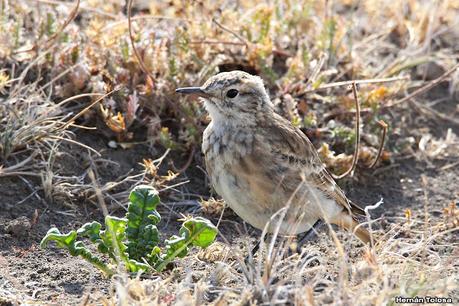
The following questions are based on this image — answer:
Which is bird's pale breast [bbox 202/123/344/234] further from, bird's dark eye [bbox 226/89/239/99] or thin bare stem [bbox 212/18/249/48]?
thin bare stem [bbox 212/18/249/48]

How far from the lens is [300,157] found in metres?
5.77

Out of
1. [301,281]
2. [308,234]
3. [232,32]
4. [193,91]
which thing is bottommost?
[308,234]

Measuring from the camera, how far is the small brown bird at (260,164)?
5414 millimetres

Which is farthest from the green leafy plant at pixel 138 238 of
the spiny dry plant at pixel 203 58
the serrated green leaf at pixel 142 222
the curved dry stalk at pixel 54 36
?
the curved dry stalk at pixel 54 36

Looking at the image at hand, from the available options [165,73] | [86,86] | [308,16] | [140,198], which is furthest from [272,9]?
[140,198]

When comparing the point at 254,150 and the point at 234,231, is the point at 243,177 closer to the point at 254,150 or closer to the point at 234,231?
the point at 254,150

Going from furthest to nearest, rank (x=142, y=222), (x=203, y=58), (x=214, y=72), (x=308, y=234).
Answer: (x=203, y=58) < (x=214, y=72) < (x=308, y=234) < (x=142, y=222)

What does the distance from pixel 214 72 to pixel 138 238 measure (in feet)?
7.00

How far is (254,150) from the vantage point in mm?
5527

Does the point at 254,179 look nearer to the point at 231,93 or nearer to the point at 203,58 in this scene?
the point at 231,93

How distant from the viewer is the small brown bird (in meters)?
5.41

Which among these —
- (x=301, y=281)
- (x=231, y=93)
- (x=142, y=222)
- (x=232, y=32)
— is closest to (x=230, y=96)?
(x=231, y=93)

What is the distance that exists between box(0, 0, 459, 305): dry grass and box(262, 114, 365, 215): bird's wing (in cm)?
34

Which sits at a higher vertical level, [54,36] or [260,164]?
[54,36]
